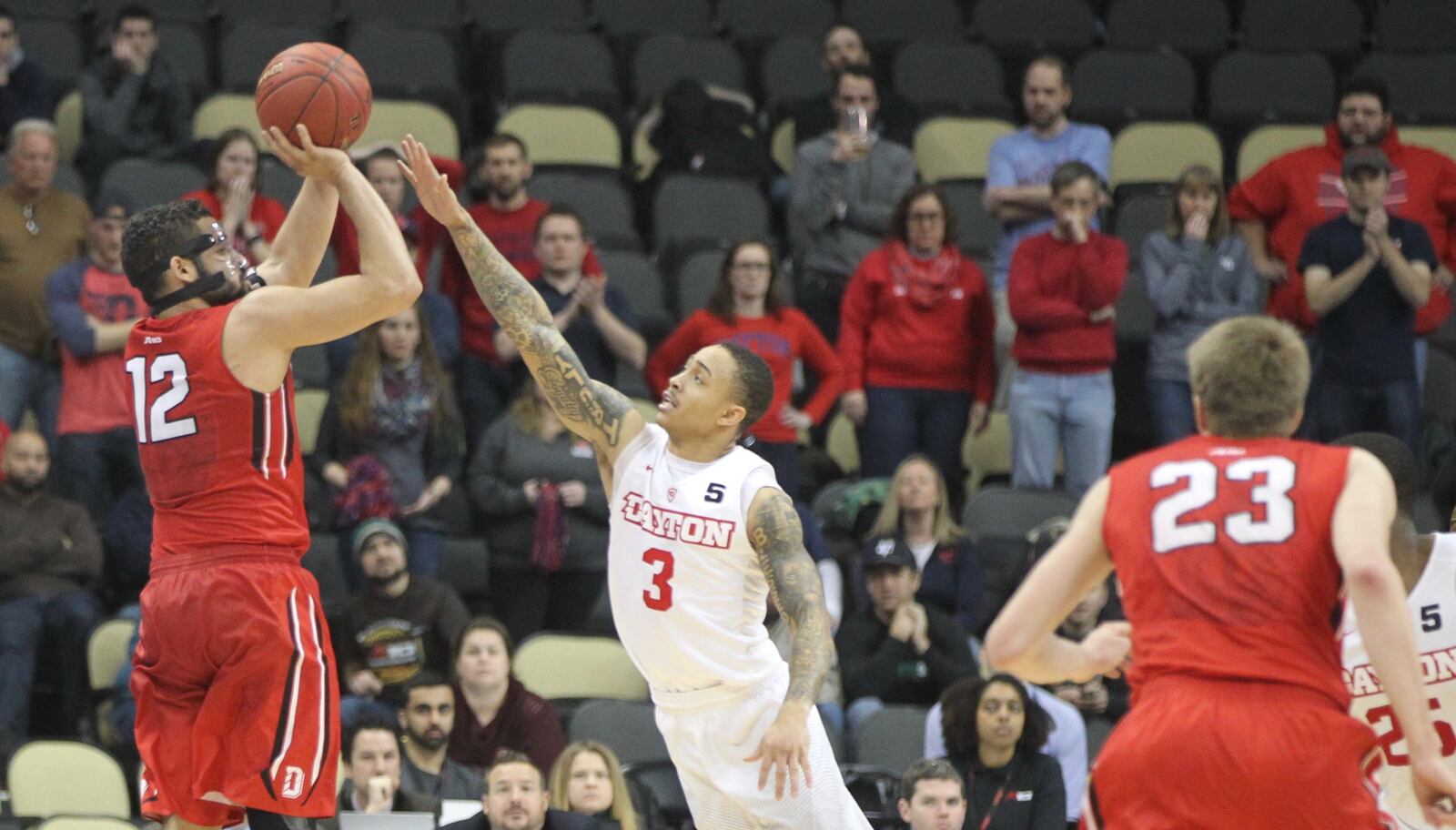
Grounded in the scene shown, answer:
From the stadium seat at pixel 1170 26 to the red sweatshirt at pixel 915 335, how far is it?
13.6ft

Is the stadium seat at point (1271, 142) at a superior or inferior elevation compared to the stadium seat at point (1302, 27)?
inferior

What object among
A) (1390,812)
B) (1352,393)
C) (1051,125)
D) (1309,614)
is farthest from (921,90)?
(1309,614)

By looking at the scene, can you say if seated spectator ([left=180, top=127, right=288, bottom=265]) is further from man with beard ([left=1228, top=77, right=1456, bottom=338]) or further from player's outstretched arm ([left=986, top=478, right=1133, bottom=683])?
player's outstretched arm ([left=986, top=478, right=1133, bottom=683])

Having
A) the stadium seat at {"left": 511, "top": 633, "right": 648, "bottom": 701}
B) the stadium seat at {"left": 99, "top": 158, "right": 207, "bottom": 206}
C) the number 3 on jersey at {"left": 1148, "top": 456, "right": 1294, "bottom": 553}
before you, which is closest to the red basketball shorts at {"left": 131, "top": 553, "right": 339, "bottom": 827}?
the number 3 on jersey at {"left": 1148, "top": 456, "right": 1294, "bottom": 553}

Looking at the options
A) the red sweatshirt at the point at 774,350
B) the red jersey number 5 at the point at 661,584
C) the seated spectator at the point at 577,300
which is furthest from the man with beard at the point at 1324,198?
the red jersey number 5 at the point at 661,584

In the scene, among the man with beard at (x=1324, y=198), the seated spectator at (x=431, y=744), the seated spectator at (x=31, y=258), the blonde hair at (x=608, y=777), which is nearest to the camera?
the blonde hair at (x=608, y=777)

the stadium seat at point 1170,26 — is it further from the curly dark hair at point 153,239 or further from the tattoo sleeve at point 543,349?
the curly dark hair at point 153,239

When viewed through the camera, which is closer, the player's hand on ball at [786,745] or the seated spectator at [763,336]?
the player's hand on ball at [786,745]

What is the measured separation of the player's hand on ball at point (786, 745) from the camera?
19.3ft

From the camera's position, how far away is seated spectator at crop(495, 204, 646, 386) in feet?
37.3

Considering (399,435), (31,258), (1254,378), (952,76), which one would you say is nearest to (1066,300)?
(952,76)

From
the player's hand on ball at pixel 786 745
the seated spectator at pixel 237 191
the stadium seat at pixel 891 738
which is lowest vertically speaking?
the stadium seat at pixel 891 738

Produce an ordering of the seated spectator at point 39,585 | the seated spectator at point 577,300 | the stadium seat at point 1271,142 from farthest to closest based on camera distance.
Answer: the stadium seat at point 1271,142, the seated spectator at point 577,300, the seated spectator at point 39,585

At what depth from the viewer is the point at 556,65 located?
14211 millimetres
